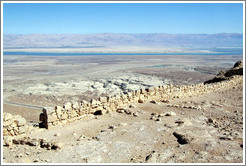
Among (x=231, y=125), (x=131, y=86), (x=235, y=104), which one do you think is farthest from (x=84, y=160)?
(x=131, y=86)

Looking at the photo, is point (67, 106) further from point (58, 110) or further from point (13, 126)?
point (13, 126)

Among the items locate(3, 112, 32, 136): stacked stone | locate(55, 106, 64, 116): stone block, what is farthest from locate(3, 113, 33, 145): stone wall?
locate(55, 106, 64, 116): stone block

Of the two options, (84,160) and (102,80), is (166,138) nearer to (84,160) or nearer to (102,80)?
(84,160)

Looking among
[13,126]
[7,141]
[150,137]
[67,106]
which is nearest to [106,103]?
[67,106]

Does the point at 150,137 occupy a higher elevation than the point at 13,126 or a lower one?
lower

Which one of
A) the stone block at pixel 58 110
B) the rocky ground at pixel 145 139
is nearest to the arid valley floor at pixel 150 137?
the rocky ground at pixel 145 139

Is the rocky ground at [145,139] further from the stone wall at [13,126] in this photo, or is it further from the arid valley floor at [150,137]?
the stone wall at [13,126]

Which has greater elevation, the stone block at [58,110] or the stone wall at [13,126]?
the stone block at [58,110]
